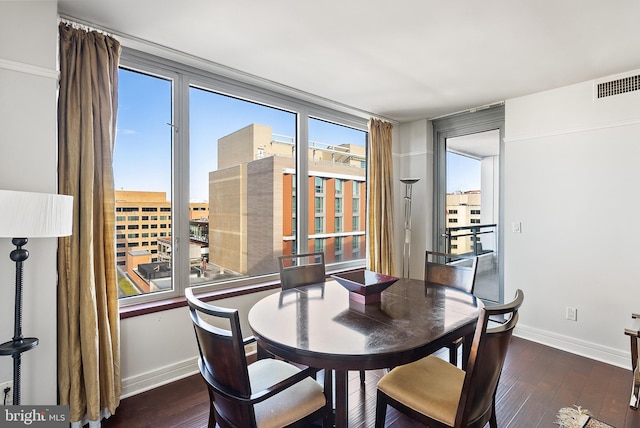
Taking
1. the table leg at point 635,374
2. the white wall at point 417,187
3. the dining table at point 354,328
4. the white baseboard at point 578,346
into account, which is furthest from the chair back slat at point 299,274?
the white baseboard at point 578,346

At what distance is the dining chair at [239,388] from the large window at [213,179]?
1.35 meters

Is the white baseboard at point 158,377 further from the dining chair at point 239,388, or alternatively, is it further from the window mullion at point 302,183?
the window mullion at point 302,183

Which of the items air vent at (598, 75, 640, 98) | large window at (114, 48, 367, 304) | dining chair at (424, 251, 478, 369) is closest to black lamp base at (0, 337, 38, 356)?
large window at (114, 48, 367, 304)

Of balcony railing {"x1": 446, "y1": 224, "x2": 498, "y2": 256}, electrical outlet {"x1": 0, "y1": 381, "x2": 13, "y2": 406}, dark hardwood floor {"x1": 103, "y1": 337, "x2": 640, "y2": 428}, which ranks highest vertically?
balcony railing {"x1": 446, "y1": 224, "x2": 498, "y2": 256}

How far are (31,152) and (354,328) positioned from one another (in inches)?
81.3

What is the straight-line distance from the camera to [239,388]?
125 centimetres

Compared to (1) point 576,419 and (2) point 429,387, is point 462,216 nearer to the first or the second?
(1) point 576,419

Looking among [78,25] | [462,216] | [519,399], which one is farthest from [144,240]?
[462,216]

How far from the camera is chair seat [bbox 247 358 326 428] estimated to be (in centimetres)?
136

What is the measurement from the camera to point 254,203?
3211mm

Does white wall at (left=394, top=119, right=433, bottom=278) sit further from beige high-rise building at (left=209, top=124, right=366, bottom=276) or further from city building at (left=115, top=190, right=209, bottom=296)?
city building at (left=115, top=190, right=209, bottom=296)

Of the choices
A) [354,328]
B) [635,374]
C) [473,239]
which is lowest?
[635,374]

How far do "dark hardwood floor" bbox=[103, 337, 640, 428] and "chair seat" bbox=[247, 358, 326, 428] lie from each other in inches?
26.5

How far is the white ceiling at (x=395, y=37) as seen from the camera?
192 cm
